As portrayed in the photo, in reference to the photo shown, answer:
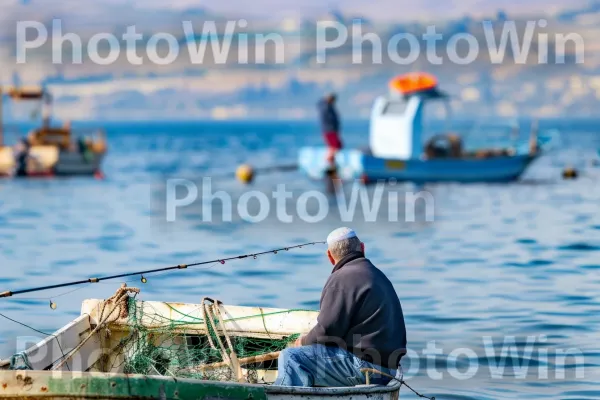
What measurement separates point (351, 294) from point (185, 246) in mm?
15542

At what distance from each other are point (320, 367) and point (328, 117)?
22.7 metres

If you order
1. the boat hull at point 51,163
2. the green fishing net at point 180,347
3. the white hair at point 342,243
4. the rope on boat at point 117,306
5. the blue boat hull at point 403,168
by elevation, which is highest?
the boat hull at point 51,163

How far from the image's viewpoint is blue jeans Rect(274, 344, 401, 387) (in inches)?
A: 298

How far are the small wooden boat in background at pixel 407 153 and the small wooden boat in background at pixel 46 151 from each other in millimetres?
11294

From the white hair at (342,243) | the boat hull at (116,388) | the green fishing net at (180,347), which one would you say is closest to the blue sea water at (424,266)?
the green fishing net at (180,347)

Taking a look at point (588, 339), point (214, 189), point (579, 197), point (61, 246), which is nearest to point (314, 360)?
point (588, 339)

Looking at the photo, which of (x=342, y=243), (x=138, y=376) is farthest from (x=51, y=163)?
(x=138, y=376)

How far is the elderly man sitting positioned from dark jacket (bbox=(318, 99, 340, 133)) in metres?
22.0

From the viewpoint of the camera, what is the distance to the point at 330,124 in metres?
A: 30.2

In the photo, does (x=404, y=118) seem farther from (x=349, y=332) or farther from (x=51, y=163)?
(x=349, y=332)

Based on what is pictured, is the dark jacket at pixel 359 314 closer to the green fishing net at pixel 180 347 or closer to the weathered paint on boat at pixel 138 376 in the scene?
the weathered paint on boat at pixel 138 376

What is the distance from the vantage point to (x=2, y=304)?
15.2 m

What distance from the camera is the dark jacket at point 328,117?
29766mm

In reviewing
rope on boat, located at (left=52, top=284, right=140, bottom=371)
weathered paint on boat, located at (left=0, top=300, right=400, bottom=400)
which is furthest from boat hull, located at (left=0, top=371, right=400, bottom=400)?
rope on boat, located at (left=52, top=284, right=140, bottom=371)
